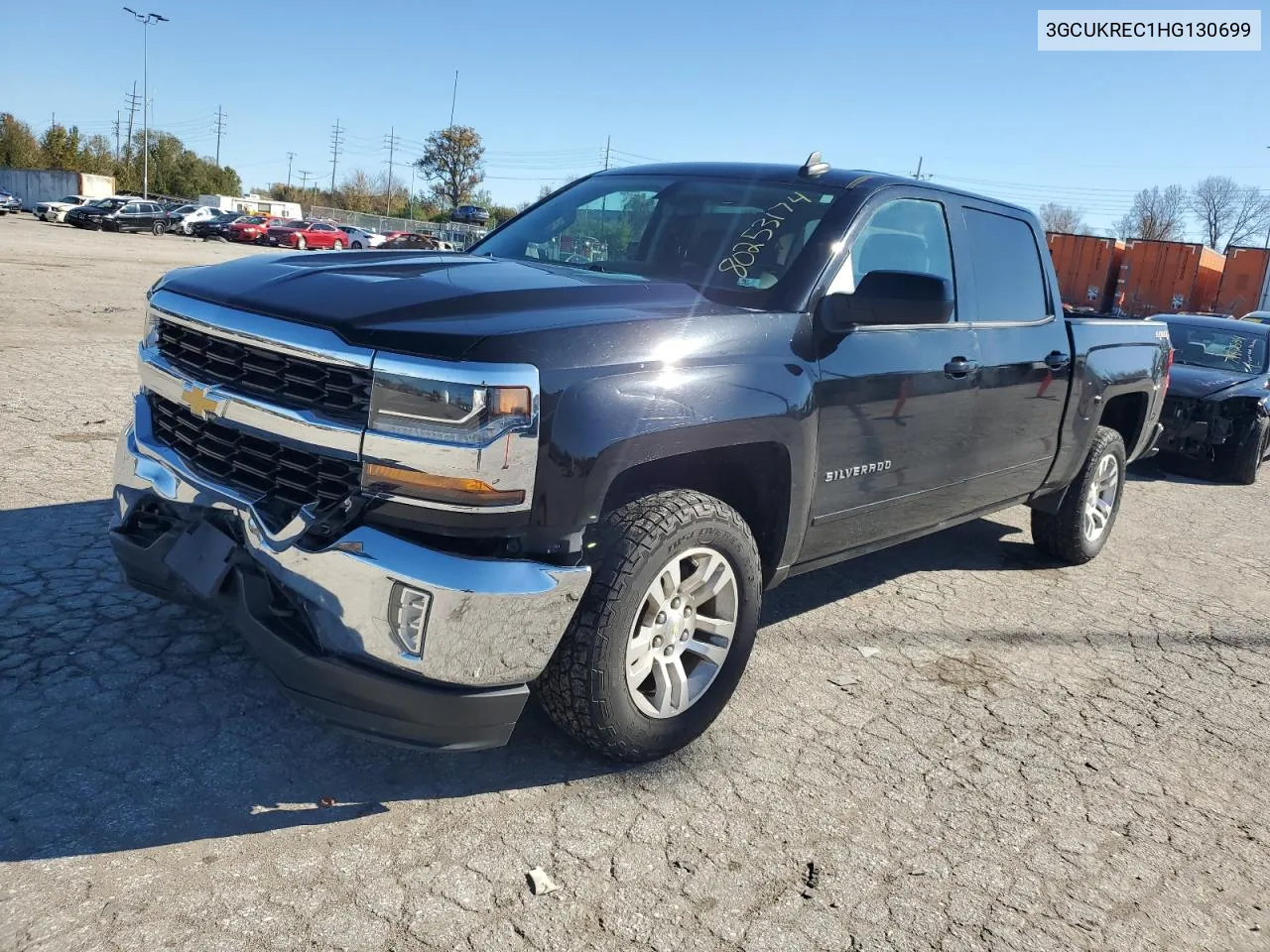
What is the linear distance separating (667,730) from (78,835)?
5.30ft

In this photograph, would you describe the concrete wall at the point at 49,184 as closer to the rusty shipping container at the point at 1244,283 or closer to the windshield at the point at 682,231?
the rusty shipping container at the point at 1244,283

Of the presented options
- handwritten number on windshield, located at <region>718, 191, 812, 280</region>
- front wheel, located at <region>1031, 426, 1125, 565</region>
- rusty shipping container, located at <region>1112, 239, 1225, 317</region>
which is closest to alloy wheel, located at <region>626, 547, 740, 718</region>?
handwritten number on windshield, located at <region>718, 191, 812, 280</region>

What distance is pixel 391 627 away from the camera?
8.16 feet

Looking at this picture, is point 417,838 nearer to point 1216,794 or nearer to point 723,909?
point 723,909

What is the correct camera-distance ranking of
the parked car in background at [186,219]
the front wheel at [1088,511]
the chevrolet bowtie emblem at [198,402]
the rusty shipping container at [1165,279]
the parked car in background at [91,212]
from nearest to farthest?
the chevrolet bowtie emblem at [198,402]
the front wheel at [1088,511]
the rusty shipping container at [1165,279]
the parked car in background at [91,212]
the parked car in background at [186,219]

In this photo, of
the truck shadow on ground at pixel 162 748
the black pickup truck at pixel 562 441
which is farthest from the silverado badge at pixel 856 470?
the truck shadow on ground at pixel 162 748

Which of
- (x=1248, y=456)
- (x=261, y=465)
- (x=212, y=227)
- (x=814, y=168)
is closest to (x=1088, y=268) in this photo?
(x=1248, y=456)

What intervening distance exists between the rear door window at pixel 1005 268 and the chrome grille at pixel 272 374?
2862 millimetres

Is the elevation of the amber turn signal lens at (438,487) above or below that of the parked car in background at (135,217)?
below

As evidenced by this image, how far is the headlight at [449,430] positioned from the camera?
8.13ft

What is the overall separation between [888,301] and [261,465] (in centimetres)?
205

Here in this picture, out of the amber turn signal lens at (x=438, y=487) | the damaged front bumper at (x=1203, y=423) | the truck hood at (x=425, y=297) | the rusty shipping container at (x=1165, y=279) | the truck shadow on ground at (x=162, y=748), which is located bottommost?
the truck shadow on ground at (x=162, y=748)

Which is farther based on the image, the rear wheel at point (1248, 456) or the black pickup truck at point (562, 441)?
the rear wheel at point (1248, 456)

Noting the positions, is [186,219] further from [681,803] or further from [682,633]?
[681,803]
